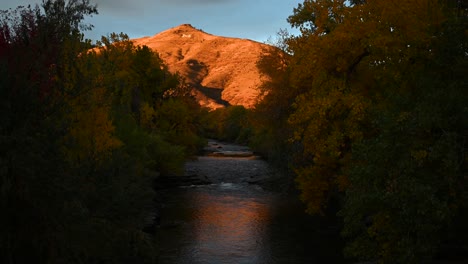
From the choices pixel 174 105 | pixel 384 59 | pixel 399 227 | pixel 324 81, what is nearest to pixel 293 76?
pixel 324 81

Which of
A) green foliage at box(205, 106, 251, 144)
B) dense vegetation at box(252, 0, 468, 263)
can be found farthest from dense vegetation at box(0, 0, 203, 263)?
green foliage at box(205, 106, 251, 144)

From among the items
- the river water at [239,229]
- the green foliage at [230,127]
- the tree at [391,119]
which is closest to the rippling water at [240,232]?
the river water at [239,229]

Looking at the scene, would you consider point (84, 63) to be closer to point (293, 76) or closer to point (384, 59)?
point (293, 76)

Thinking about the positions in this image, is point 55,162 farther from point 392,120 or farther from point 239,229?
point 239,229

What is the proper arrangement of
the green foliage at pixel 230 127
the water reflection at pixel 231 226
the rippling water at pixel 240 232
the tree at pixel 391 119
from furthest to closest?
the green foliage at pixel 230 127 → the water reflection at pixel 231 226 → the rippling water at pixel 240 232 → the tree at pixel 391 119

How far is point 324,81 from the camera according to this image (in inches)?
774

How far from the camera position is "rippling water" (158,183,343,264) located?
19.8 m

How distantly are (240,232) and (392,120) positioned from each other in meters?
14.2

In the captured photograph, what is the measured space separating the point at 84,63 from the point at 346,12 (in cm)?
1140

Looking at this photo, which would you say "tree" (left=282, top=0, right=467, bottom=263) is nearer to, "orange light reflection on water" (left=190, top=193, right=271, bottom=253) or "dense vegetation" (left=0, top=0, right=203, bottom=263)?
"orange light reflection on water" (left=190, top=193, right=271, bottom=253)

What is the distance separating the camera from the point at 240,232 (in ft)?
78.4

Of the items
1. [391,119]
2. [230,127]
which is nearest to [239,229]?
[391,119]

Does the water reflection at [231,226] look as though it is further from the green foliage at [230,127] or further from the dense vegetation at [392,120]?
the green foliage at [230,127]

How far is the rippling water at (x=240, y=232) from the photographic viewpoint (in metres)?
19.8
